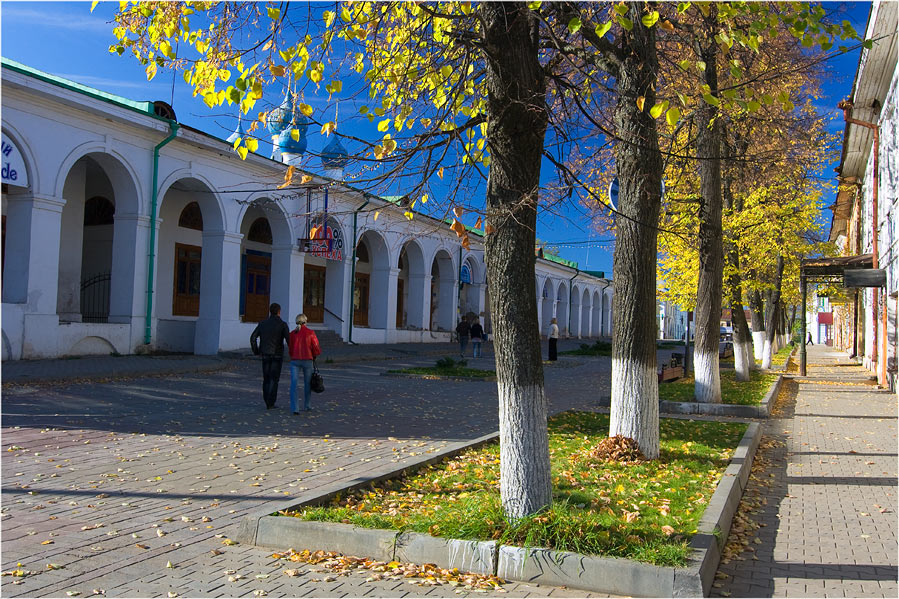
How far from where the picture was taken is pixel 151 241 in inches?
727

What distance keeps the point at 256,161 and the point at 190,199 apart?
267cm

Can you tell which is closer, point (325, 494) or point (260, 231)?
point (325, 494)

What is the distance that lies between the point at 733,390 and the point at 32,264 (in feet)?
50.7

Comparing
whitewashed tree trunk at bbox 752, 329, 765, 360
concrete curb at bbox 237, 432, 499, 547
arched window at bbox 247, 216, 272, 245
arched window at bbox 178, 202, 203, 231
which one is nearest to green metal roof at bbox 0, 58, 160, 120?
arched window at bbox 178, 202, 203, 231

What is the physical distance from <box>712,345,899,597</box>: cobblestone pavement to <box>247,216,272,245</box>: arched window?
19.2m

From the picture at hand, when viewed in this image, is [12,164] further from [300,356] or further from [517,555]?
[517,555]

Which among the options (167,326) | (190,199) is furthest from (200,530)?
(190,199)

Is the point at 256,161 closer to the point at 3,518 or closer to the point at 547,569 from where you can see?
the point at 3,518

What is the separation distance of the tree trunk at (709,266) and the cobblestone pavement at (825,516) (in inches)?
50.0

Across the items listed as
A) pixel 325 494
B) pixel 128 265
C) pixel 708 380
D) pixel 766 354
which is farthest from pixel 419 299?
pixel 325 494

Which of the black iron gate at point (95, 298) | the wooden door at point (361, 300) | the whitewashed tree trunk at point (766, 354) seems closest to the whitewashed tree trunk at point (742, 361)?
the whitewashed tree trunk at point (766, 354)

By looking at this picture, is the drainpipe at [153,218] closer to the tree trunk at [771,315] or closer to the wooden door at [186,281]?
the wooden door at [186,281]

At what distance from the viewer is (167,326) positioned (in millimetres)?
20797

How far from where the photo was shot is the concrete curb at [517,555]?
13.2 feet
